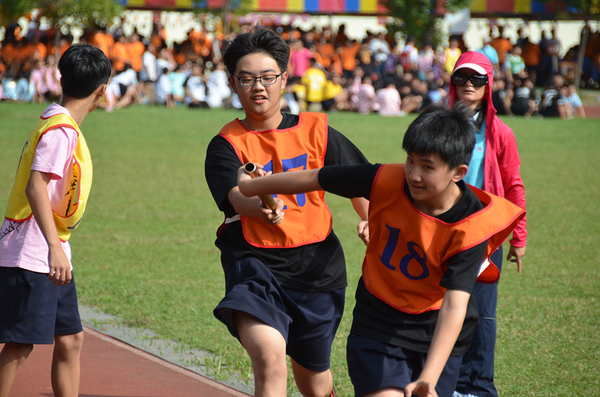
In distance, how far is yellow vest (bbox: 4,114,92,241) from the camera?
2932mm

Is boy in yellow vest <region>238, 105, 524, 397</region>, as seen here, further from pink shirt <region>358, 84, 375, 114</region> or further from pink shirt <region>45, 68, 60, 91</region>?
pink shirt <region>45, 68, 60, 91</region>

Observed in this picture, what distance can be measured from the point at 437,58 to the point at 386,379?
21.8 metres

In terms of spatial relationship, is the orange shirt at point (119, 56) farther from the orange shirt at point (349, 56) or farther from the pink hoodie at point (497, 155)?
the pink hoodie at point (497, 155)

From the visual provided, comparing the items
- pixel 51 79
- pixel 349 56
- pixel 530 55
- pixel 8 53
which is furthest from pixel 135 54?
pixel 530 55

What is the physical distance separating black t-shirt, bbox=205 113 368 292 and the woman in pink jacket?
0.85m

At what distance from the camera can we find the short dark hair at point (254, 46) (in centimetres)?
316

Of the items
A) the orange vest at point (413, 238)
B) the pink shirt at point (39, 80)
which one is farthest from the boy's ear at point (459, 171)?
the pink shirt at point (39, 80)

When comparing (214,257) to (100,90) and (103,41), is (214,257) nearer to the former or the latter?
(100,90)

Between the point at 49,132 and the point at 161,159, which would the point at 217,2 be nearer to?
the point at 161,159

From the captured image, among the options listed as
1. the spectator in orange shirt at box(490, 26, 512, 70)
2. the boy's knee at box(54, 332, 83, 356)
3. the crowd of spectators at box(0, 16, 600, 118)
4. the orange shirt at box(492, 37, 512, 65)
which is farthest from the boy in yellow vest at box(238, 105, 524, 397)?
the orange shirt at box(492, 37, 512, 65)

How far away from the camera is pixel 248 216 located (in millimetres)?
2881

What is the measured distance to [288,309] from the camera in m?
2.98

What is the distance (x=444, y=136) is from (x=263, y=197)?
737 millimetres

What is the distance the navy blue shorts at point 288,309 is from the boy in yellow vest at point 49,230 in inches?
29.2
